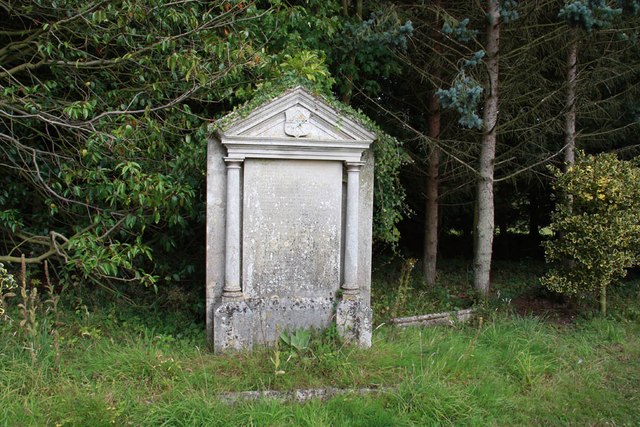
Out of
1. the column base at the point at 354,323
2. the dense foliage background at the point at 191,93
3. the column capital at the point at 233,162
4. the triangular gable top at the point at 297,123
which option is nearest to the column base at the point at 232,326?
the dense foliage background at the point at 191,93

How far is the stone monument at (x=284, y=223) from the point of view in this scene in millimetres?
4758

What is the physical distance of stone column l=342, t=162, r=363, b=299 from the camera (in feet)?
16.4

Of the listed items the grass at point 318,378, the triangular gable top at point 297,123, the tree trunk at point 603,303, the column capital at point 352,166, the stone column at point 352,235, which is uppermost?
the triangular gable top at point 297,123

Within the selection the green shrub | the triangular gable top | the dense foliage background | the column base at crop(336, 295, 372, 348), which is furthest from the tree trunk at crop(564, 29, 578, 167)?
the column base at crop(336, 295, 372, 348)

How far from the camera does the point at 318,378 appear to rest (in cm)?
418

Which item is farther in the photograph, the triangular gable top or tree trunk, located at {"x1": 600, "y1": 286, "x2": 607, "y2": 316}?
tree trunk, located at {"x1": 600, "y1": 286, "x2": 607, "y2": 316}

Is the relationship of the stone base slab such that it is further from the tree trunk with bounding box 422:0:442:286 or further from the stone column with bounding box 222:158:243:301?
the tree trunk with bounding box 422:0:442:286

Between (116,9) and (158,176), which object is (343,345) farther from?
(116,9)

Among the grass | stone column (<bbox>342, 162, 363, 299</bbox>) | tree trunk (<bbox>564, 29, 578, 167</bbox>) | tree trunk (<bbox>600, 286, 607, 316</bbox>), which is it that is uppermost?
tree trunk (<bbox>564, 29, 578, 167</bbox>)

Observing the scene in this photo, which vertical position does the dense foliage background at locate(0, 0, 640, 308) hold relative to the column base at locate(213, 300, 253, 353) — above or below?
above

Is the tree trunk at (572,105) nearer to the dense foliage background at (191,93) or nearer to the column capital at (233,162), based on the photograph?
the dense foliage background at (191,93)

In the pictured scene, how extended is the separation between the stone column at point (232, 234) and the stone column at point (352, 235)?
1069 mm

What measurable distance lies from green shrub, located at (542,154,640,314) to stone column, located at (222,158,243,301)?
4.42 metres

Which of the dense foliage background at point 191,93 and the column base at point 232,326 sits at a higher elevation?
the dense foliage background at point 191,93
